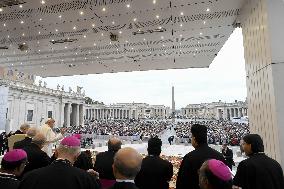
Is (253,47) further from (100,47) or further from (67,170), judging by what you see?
(100,47)

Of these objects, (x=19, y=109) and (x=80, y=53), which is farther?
(x=19, y=109)

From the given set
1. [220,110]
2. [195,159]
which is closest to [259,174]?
[195,159]

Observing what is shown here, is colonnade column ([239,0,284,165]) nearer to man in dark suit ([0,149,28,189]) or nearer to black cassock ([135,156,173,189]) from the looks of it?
black cassock ([135,156,173,189])

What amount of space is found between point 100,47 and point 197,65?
927cm

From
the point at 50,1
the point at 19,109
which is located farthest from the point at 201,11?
the point at 19,109

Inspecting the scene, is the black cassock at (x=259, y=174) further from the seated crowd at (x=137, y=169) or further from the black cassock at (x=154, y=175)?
the black cassock at (x=154, y=175)

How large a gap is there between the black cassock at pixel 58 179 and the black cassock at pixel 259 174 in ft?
6.17

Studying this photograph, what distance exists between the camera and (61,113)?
48250 mm

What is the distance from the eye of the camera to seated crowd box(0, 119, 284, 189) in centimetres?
205

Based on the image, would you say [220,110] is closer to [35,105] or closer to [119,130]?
[119,130]

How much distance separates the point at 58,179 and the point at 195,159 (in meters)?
1.74

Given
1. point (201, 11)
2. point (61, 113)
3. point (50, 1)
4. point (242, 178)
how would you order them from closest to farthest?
point (242, 178), point (50, 1), point (201, 11), point (61, 113)

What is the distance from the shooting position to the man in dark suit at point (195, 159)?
10.8 ft

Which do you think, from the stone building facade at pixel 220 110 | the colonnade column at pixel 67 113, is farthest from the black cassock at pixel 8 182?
the stone building facade at pixel 220 110
